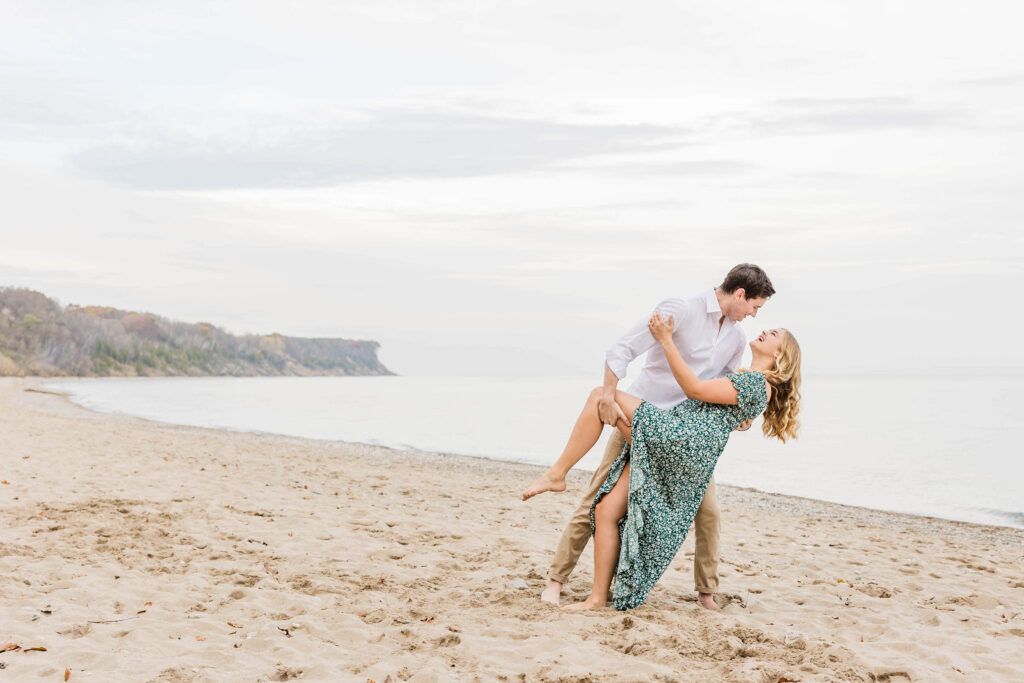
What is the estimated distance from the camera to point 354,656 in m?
3.72

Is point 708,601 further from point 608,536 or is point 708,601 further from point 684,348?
point 684,348

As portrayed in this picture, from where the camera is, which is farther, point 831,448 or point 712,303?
point 831,448

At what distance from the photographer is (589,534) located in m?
4.72

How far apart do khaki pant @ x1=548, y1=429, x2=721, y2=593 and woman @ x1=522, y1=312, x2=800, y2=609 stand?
87 millimetres

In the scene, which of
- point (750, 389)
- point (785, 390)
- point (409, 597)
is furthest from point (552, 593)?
point (785, 390)

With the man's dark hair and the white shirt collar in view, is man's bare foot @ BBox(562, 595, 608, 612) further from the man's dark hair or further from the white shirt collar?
the man's dark hair

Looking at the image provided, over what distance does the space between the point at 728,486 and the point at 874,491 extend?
316 cm

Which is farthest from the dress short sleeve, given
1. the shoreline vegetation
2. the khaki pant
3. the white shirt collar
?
the shoreline vegetation

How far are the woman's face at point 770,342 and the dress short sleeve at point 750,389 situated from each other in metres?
0.16

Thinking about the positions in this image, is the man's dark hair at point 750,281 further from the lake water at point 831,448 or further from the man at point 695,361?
the lake water at point 831,448

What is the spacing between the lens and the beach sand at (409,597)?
361cm

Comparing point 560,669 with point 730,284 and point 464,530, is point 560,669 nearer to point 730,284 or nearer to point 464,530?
point 730,284

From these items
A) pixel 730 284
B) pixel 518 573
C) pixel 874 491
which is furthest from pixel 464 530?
pixel 874 491

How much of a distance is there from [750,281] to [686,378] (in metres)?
0.60
